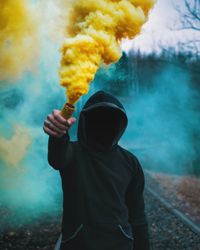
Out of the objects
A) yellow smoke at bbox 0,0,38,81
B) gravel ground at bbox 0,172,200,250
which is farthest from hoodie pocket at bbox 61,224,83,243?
yellow smoke at bbox 0,0,38,81

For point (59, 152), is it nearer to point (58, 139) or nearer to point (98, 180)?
point (58, 139)

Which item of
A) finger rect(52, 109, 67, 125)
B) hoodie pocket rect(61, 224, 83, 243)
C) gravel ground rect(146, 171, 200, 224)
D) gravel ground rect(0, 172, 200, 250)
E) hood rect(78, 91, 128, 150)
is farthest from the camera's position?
gravel ground rect(146, 171, 200, 224)

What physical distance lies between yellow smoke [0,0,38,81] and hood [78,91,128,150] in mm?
2597

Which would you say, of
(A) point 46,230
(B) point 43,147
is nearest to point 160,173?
(B) point 43,147

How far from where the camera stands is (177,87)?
10.6 meters

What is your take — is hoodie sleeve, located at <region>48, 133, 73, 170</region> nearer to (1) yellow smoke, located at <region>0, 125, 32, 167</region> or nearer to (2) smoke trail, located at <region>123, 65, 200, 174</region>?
(1) yellow smoke, located at <region>0, 125, 32, 167</region>

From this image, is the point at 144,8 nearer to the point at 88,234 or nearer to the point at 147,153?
the point at 88,234

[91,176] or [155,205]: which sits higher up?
[155,205]

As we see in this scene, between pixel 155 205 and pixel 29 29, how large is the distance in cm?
505

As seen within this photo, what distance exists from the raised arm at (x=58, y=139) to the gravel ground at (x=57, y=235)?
10.0 ft

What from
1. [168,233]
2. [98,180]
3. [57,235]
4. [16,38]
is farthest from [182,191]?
[98,180]

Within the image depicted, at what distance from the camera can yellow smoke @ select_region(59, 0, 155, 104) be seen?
168 cm

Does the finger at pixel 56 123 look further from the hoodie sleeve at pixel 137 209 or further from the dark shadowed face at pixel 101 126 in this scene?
the hoodie sleeve at pixel 137 209

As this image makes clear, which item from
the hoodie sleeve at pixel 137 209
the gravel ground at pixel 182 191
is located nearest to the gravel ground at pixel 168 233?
the gravel ground at pixel 182 191
